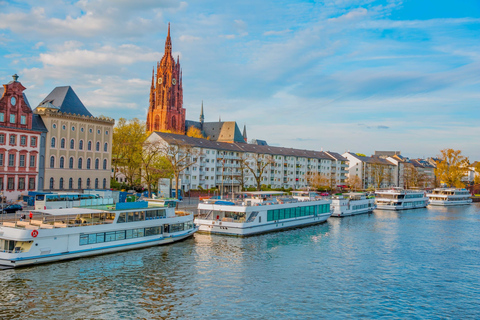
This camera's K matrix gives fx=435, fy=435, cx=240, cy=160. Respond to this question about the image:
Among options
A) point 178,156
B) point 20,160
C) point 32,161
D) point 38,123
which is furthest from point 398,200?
point 20,160

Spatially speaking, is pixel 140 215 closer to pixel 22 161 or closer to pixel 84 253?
pixel 84 253

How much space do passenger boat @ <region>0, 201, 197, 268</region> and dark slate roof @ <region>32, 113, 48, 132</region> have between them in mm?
37158

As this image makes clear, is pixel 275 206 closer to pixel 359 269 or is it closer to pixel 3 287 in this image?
pixel 359 269

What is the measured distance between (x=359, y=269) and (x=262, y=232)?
66.1 ft

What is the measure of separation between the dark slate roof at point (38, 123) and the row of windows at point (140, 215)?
3945 cm

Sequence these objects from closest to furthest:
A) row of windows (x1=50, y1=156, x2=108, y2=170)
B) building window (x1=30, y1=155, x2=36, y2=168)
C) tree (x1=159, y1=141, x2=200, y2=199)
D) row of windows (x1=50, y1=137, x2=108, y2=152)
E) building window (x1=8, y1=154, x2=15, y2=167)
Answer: building window (x1=8, y1=154, x2=15, y2=167)
tree (x1=159, y1=141, x2=200, y2=199)
building window (x1=30, y1=155, x2=36, y2=168)
row of windows (x1=50, y1=156, x2=108, y2=170)
row of windows (x1=50, y1=137, x2=108, y2=152)

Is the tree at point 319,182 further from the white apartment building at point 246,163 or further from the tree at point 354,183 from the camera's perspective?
the tree at point 354,183

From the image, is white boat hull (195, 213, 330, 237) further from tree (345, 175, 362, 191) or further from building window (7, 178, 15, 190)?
tree (345, 175, 362, 191)

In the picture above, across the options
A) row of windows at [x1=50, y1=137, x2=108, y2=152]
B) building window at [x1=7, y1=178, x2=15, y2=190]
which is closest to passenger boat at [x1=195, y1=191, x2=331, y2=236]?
building window at [x1=7, y1=178, x2=15, y2=190]

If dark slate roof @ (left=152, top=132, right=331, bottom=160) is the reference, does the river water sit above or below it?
below

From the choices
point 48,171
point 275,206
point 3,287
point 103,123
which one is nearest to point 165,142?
point 103,123

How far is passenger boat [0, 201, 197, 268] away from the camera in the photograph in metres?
36.9

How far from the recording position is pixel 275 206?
205 ft

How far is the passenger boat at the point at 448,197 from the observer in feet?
435
